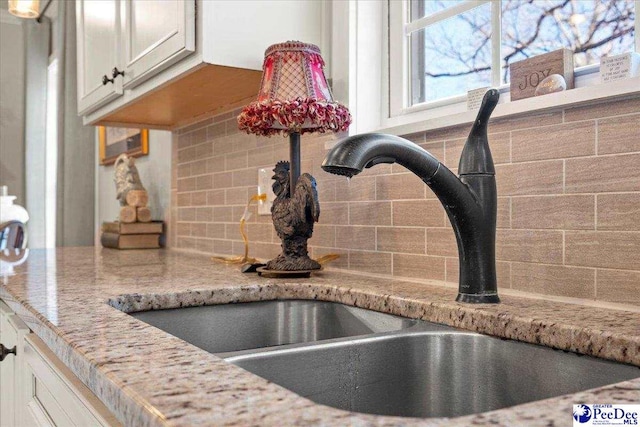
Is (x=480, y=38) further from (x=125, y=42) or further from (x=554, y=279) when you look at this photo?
(x=125, y=42)

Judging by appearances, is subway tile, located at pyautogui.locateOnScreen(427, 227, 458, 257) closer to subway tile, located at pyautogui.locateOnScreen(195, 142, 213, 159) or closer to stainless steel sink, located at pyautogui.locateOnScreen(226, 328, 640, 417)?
stainless steel sink, located at pyautogui.locateOnScreen(226, 328, 640, 417)

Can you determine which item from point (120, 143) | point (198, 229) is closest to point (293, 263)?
point (198, 229)

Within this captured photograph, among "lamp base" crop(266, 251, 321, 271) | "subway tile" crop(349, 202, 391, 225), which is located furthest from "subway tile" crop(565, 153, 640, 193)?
"lamp base" crop(266, 251, 321, 271)

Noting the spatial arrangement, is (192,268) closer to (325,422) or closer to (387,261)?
(387,261)

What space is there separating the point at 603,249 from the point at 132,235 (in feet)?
6.06

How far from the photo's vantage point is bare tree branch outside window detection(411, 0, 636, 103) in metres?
1.02

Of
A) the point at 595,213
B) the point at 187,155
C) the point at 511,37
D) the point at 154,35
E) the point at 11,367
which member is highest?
the point at 154,35

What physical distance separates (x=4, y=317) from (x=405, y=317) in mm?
864

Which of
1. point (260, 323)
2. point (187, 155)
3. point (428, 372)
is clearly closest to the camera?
→ point (428, 372)

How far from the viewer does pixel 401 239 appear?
1266mm

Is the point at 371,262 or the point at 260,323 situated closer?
the point at 260,323

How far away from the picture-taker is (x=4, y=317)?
1271mm

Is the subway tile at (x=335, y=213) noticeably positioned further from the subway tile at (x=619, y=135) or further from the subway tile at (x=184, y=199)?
the subway tile at (x=184, y=199)

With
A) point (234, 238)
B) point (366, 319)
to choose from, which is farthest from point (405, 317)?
point (234, 238)
